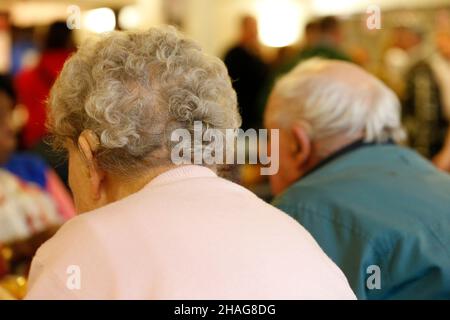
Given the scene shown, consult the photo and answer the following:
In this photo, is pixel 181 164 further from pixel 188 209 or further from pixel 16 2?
pixel 16 2

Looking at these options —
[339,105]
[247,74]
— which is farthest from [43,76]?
[339,105]

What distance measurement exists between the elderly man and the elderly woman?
58 centimetres

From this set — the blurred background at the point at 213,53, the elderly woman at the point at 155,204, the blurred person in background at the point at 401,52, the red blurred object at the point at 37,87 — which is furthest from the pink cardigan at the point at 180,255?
the blurred person in background at the point at 401,52

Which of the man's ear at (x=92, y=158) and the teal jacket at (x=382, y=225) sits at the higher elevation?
the man's ear at (x=92, y=158)

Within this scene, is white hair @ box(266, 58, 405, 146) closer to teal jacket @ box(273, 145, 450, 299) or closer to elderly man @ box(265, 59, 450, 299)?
elderly man @ box(265, 59, 450, 299)

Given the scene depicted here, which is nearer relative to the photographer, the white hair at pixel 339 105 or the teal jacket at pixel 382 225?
the teal jacket at pixel 382 225

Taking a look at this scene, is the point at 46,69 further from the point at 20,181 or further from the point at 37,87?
the point at 20,181

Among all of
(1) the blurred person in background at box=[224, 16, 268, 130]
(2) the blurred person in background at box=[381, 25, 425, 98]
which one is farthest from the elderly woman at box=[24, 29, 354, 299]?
(2) the blurred person in background at box=[381, 25, 425, 98]

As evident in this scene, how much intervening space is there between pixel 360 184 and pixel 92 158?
2.91 ft

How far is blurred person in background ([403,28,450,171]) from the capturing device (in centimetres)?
610

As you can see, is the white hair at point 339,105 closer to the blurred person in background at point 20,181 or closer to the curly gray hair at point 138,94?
A: the curly gray hair at point 138,94

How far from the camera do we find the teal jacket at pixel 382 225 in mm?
2023

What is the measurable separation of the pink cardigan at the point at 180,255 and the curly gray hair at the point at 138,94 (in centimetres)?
11

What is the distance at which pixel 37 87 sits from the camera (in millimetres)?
4965
